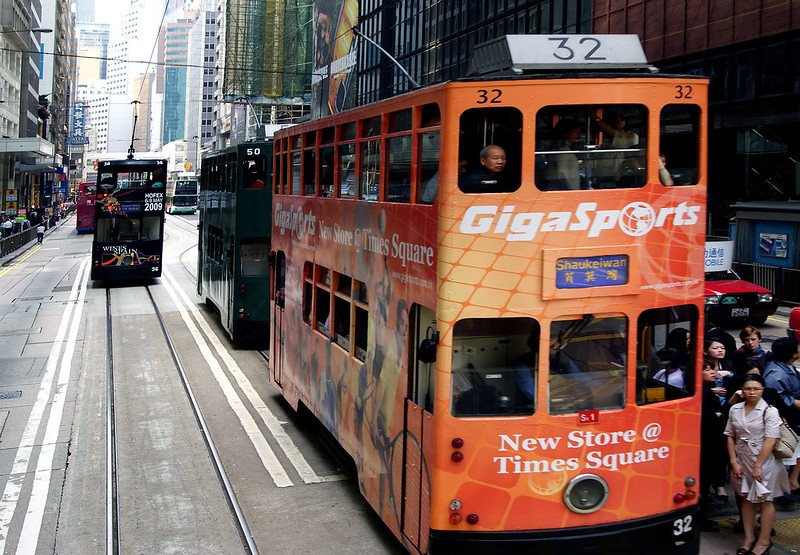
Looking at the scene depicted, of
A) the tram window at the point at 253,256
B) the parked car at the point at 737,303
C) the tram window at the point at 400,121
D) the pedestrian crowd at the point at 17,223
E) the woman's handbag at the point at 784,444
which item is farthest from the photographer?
the pedestrian crowd at the point at 17,223

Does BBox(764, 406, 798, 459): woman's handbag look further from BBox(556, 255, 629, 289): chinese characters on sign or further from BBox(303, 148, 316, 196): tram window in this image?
BBox(303, 148, 316, 196): tram window

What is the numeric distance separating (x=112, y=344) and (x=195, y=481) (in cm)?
926

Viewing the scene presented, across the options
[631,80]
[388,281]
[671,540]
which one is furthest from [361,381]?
[631,80]

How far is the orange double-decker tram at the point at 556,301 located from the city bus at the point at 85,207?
184 feet

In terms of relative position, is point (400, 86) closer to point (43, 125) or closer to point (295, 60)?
point (295, 60)

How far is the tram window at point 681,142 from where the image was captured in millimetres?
6629

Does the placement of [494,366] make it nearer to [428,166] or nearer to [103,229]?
[428,166]

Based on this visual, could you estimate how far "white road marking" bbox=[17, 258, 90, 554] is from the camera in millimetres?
8477

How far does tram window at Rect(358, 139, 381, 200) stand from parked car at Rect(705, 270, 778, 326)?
13141mm

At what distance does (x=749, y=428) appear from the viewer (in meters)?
7.49

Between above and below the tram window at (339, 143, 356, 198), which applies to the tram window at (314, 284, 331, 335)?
below

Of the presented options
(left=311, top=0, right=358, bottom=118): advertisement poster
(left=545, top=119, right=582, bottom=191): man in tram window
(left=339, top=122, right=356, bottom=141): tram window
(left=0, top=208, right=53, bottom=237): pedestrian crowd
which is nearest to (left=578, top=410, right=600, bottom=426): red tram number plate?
(left=545, top=119, right=582, bottom=191): man in tram window

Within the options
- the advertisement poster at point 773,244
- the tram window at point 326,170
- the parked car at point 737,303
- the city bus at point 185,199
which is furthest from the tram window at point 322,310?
the city bus at point 185,199

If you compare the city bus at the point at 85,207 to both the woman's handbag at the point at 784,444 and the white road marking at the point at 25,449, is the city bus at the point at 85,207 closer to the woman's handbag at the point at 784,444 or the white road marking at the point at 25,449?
the white road marking at the point at 25,449
